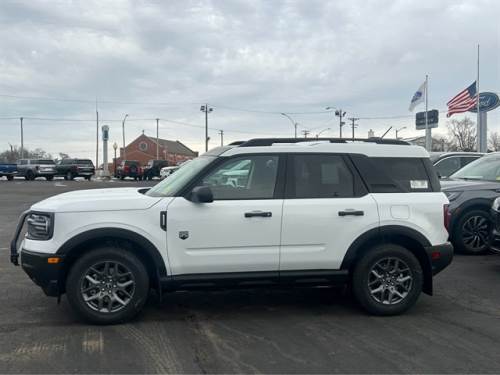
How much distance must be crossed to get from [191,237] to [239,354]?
124cm

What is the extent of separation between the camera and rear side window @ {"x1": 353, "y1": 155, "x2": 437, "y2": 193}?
543cm

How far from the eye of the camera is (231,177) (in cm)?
527

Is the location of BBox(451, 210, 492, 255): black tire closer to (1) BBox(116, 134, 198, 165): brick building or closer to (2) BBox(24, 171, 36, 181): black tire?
(2) BBox(24, 171, 36, 181): black tire

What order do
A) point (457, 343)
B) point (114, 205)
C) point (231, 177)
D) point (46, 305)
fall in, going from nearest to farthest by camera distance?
1. point (457, 343)
2. point (114, 205)
3. point (231, 177)
4. point (46, 305)

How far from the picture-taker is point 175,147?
112375 mm

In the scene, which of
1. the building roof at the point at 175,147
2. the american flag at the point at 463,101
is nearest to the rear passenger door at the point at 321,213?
the american flag at the point at 463,101

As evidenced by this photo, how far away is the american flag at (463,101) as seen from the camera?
96.2 ft

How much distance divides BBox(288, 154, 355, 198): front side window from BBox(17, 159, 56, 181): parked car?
37.3 meters

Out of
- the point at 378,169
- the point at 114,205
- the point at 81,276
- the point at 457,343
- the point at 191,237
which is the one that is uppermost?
the point at 378,169

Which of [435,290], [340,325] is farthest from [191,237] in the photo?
[435,290]

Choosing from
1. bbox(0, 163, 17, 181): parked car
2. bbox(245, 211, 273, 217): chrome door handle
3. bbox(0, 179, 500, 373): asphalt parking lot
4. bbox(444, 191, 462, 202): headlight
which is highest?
bbox(0, 163, 17, 181): parked car

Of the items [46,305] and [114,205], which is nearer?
[114,205]

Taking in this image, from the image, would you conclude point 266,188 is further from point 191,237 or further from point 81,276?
point 81,276

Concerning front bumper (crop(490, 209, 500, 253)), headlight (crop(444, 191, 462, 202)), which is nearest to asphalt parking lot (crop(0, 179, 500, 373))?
front bumper (crop(490, 209, 500, 253))
